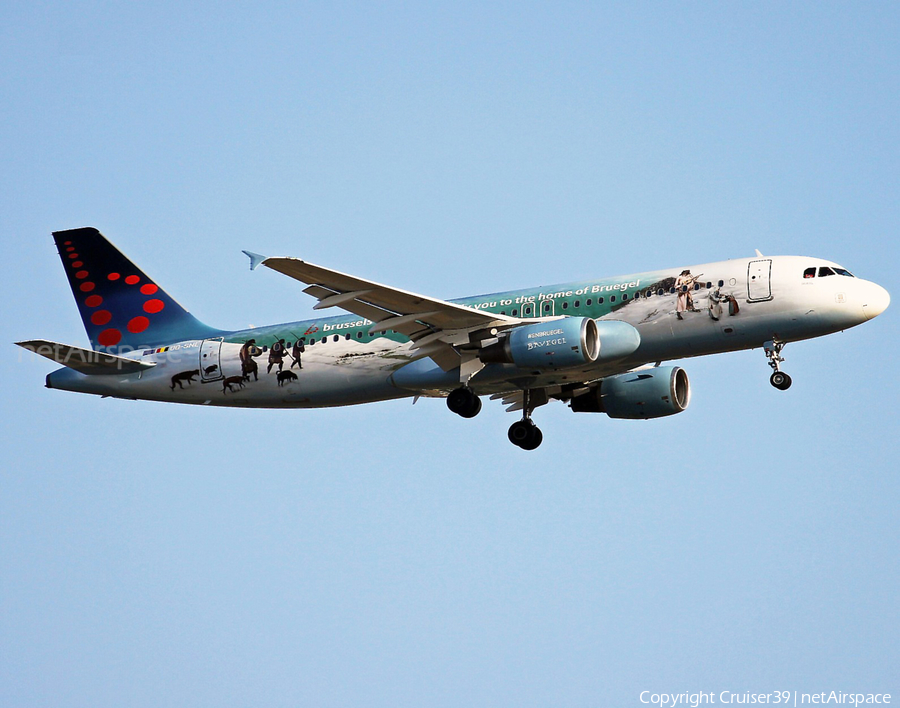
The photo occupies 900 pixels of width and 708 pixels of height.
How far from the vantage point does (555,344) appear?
1347 inches

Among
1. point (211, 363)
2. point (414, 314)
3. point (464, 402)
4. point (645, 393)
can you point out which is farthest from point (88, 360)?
point (645, 393)

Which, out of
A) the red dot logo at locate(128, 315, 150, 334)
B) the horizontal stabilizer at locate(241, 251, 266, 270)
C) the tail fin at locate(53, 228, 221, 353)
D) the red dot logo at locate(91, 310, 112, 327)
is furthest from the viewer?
the red dot logo at locate(91, 310, 112, 327)

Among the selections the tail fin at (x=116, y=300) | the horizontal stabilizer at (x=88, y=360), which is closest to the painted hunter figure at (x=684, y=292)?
the tail fin at (x=116, y=300)

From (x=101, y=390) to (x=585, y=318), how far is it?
1645 centimetres

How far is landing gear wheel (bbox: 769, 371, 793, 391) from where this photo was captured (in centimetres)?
3462

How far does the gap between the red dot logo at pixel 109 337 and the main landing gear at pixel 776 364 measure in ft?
70.0

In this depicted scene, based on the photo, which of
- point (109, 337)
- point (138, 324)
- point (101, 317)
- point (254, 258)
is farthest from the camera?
point (101, 317)

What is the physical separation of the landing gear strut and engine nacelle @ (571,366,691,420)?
7.11ft

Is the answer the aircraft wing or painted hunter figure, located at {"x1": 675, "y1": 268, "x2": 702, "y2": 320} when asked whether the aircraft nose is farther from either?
the aircraft wing

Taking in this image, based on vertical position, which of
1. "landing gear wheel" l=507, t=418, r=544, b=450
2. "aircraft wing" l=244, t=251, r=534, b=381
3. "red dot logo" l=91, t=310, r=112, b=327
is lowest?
"landing gear wheel" l=507, t=418, r=544, b=450

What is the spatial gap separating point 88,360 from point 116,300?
143 inches

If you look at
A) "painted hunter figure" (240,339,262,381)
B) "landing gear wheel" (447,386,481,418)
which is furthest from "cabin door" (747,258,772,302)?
"painted hunter figure" (240,339,262,381)

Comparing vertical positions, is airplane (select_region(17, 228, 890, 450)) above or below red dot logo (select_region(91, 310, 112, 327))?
below

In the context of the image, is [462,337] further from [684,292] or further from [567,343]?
[684,292]
